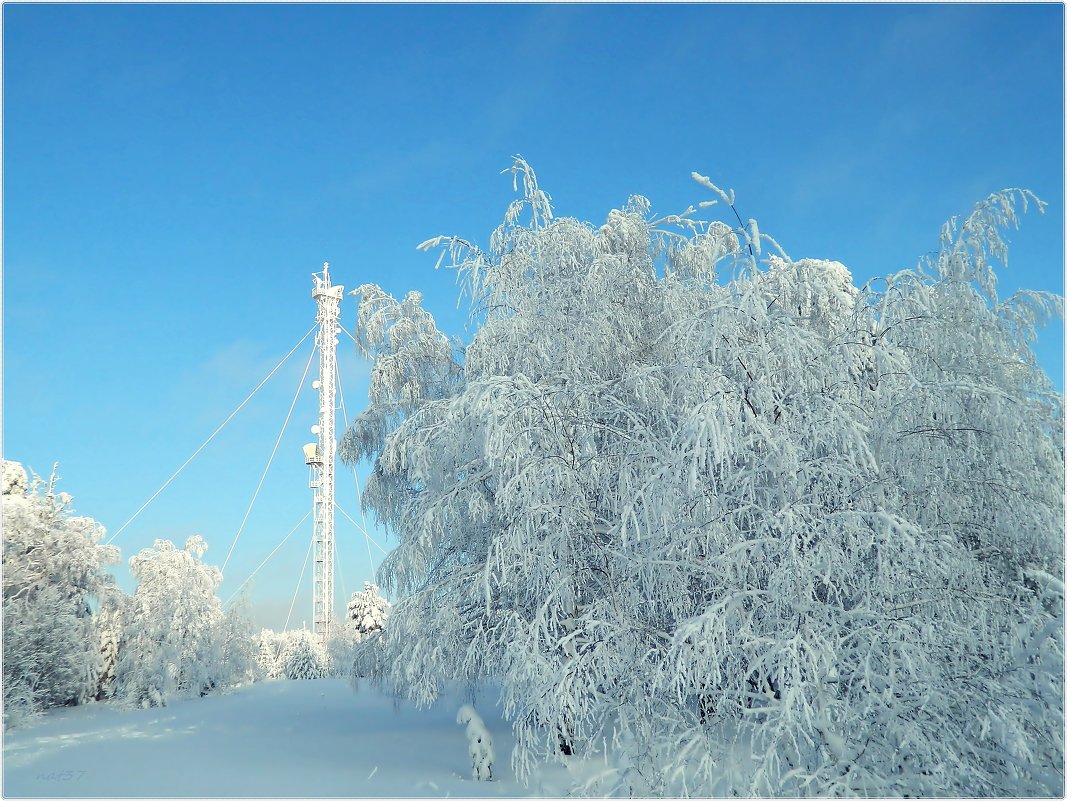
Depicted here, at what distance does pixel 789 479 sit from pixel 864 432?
26.5 inches

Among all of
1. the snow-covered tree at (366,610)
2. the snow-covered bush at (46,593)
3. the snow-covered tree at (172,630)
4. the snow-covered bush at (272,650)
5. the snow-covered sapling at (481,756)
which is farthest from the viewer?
the snow-covered tree at (366,610)

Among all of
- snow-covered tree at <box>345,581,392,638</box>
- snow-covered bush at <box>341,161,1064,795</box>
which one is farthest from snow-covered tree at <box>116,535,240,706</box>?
snow-covered tree at <box>345,581,392,638</box>

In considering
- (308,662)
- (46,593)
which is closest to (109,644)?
(46,593)

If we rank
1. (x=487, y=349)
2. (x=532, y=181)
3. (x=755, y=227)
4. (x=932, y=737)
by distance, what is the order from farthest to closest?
(x=532, y=181) < (x=487, y=349) < (x=755, y=227) < (x=932, y=737)

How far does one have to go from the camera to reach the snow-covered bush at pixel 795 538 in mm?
5012

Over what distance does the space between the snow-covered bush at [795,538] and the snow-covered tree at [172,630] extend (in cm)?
984

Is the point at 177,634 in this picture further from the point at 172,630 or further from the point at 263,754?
the point at 263,754

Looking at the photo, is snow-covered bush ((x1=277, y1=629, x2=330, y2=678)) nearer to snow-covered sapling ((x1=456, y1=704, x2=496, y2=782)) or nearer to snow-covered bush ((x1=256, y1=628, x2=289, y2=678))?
snow-covered bush ((x1=256, y1=628, x2=289, y2=678))

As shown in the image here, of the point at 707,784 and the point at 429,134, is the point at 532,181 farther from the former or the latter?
the point at 707,784

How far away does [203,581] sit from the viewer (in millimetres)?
17625

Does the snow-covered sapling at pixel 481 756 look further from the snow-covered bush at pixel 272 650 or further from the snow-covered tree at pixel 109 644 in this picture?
the snow-covered bush at pixel 272 650

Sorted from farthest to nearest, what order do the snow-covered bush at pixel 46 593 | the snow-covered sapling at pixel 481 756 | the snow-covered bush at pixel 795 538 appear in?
the snow-covered bush at pixel 46 593
the snow-covered sapling at pixel 481 756
the snow-covered bush at pixel 795 538

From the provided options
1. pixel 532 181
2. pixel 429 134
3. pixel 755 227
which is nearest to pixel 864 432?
pixel 755 227

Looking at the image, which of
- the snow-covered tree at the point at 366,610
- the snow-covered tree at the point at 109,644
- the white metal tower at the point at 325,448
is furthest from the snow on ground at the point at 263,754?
the snow-covered tree at the point at 366,610
